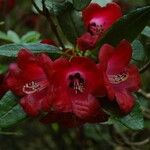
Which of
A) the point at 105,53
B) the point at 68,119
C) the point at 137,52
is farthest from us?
the point at 137,52

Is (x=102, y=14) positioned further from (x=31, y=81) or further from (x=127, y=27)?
(x=31, y=81)

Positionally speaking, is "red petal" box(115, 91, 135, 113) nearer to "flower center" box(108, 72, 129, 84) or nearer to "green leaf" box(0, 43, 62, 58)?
"flower center" box(108, 72, 129, 84)

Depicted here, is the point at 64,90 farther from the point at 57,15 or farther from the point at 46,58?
the point at 57,15

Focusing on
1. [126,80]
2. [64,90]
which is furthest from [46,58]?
[126,80]

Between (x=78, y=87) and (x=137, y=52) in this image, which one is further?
(x=137, y=52)

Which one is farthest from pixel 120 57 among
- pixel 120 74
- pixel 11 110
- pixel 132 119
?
pixel 11 110
